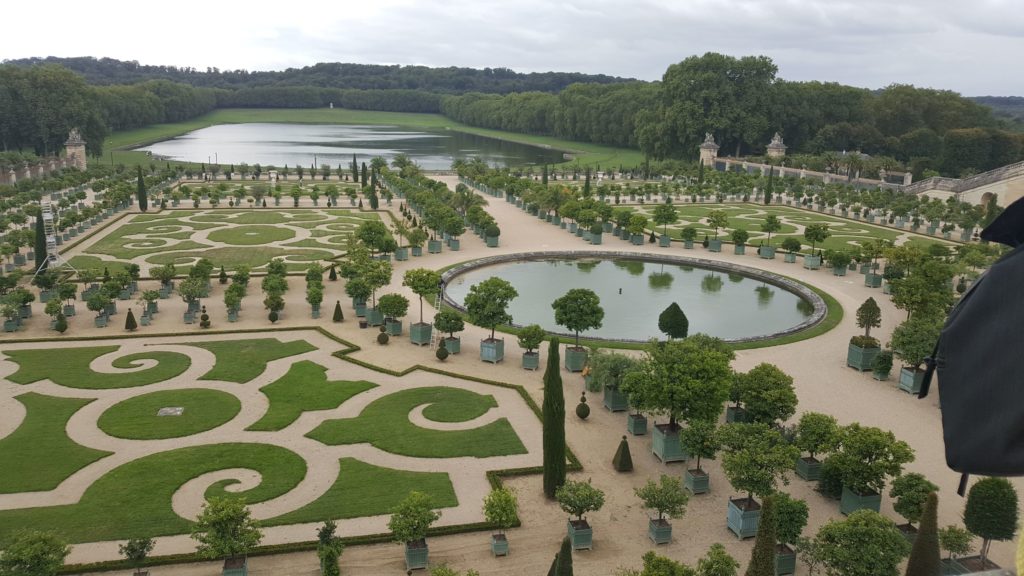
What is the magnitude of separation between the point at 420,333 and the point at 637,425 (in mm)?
11808

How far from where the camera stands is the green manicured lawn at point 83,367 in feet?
92.3

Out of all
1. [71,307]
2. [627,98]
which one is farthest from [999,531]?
[627,98]

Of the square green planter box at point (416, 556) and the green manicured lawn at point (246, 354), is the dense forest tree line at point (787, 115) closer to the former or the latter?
the green manicured lawn at point (246, 354)

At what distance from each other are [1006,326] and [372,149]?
149m

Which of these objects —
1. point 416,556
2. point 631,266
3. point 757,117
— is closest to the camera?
point 416,556

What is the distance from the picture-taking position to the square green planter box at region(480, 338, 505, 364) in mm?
30750

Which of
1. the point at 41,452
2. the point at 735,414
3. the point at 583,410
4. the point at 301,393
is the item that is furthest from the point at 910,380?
the point at 41,452

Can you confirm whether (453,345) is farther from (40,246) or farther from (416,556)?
(40,246)

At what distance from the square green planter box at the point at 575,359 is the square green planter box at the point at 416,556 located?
44.0 ft

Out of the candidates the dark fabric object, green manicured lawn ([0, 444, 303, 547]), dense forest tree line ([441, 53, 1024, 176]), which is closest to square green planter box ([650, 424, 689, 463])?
green manicured lawn ([0, 444, 303, 547])

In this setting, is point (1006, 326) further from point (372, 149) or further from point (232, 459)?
point (372, 149)

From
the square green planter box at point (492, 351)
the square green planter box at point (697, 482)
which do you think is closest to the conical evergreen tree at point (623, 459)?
the square green planter box at point (697, 482)

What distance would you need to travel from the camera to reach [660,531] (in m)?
18.6

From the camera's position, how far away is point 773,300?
42375 mm
